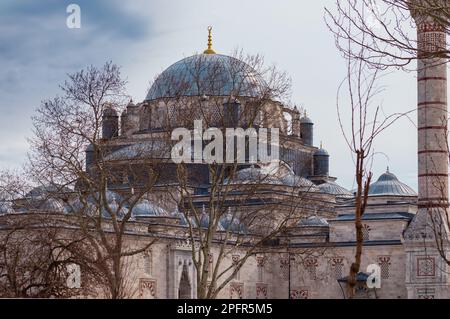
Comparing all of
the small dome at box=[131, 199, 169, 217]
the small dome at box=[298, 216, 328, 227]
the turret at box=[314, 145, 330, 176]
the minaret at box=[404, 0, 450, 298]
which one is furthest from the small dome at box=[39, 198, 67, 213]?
the turret at box=[314, 145, 330, 176]

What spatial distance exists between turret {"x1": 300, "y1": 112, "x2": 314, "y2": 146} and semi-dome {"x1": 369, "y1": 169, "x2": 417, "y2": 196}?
9.11 m

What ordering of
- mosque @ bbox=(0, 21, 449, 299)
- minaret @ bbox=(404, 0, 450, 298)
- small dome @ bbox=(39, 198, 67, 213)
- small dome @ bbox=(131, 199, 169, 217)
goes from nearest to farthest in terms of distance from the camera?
small dome @ bbox=(39, 198, 67, 213)
minaret @ bbox=(404, 0, 450, 298)
mosque @ bbox=(0, 21, 449, 299)
small dome @ bbox=(131, 199, 169, 217)

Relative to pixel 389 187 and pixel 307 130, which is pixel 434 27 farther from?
pixel 307 130

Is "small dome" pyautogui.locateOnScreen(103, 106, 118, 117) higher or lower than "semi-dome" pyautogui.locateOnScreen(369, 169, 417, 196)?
lower

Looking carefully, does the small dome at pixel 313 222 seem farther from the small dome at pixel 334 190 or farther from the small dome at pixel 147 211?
the small dome at pixel 147 211

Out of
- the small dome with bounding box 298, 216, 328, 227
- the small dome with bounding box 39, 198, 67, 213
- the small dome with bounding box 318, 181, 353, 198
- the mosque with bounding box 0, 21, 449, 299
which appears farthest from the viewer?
the small dome with bounding box 318, 181, 353, 198

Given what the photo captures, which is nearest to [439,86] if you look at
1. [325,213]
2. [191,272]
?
[191,272]

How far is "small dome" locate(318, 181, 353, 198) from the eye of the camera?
55.8 metres

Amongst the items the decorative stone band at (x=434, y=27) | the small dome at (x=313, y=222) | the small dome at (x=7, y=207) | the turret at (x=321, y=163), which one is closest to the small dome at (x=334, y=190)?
the turret at (x=321, y=163)

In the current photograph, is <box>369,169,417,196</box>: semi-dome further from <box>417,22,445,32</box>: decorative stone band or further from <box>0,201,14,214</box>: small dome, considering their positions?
<box>417,22,445,32</box>: decorative stone band

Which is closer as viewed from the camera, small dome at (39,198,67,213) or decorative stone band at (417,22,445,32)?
decorative stone band at (417,22,445,32)

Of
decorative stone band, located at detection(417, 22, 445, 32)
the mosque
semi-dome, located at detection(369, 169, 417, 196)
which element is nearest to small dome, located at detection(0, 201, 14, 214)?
the mosque

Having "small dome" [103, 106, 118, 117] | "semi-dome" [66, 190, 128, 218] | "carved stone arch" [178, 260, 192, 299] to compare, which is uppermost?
"small dome" [103, 106, 118, 117]

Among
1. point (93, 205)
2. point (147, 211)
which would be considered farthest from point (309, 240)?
point (93, 205)
